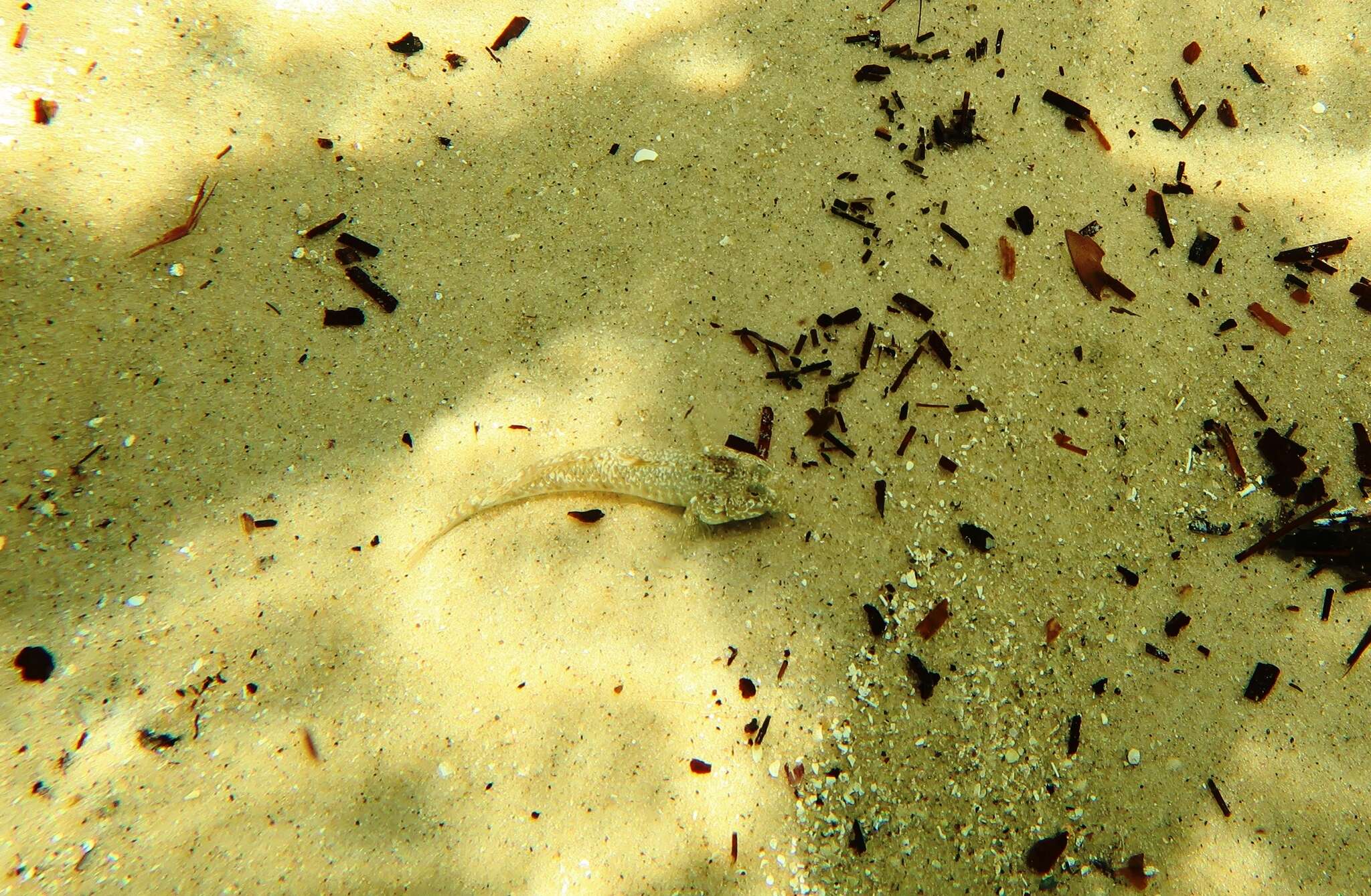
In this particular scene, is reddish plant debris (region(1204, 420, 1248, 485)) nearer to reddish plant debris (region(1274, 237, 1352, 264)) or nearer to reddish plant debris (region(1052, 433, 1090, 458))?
reddish plant debris (region(1052, 433, 1090, 458))

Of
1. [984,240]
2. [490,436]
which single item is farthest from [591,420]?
[984,240]

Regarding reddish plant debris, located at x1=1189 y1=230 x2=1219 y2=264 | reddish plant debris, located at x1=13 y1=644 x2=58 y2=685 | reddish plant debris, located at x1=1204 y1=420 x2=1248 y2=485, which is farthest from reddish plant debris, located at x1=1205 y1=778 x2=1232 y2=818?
reddish plant debris, located at x1=13 y1=644 x2=58 y2=685

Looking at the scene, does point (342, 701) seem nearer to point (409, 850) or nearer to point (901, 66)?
point (409, 850)

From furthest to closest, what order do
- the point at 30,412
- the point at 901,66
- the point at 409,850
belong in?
the point at 901,66, the point at 30,412, the point at 409,850

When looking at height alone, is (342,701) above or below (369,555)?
below

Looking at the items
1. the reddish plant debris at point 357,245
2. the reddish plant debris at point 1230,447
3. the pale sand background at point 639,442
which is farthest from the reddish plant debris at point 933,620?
the reddish plant debris at point 357,245

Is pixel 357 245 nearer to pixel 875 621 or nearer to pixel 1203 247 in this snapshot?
pixel 875 621
